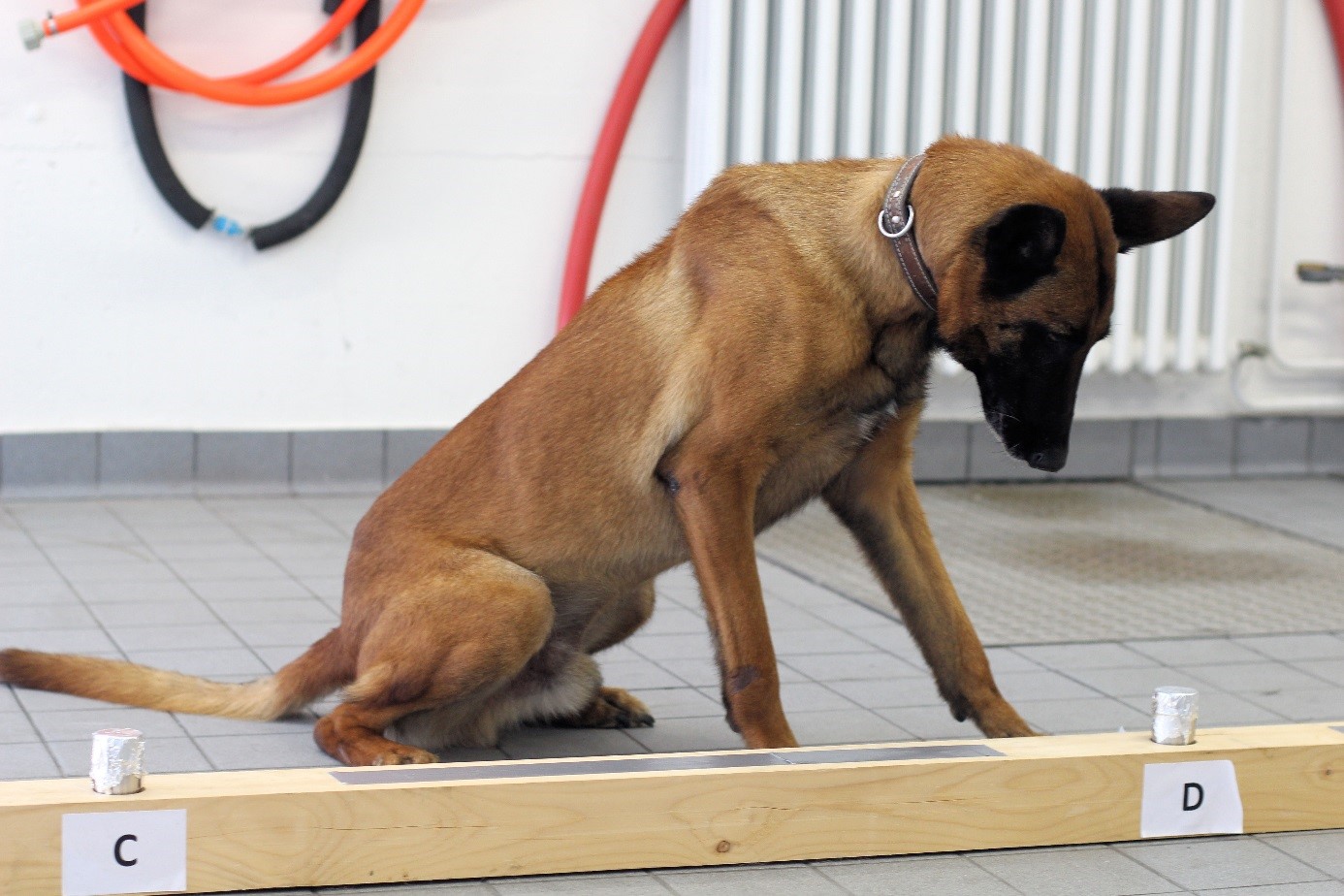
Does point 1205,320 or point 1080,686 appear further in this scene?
point 1205,320

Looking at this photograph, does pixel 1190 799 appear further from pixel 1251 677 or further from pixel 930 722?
pixel 1251 677

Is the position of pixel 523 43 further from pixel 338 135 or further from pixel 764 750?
pixel 764 750

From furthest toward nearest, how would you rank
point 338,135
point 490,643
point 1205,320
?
1. point 1205,320
2. point 338,135
3. point 490,643

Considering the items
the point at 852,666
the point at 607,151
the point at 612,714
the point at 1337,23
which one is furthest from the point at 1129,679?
the point at 1337,23

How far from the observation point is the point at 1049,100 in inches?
231

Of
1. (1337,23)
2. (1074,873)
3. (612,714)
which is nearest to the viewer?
(1074,873)

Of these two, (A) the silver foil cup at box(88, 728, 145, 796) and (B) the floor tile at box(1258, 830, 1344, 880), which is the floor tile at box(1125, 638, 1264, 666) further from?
(A) the silver foil cup at box(88, 728, 145, 796)

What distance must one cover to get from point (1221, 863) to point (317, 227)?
3675 mm

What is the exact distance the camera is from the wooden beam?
7.37ft

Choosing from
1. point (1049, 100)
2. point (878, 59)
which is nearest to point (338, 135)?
point (878, 59)

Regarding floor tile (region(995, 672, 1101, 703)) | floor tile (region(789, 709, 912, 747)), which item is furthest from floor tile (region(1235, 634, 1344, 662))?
floor tile (region(789, 709, 912, 747))

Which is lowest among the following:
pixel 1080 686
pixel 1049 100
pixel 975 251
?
pixel 1080 686

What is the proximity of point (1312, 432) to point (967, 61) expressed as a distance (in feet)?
6.88

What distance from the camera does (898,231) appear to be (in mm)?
2646
